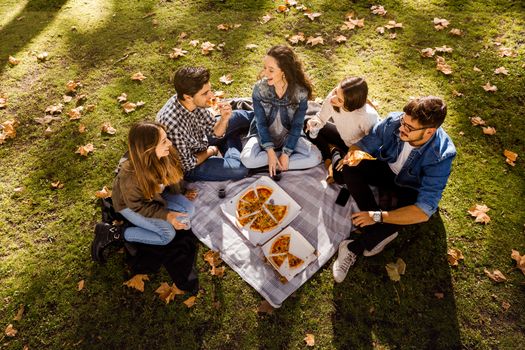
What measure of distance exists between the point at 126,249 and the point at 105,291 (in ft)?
1.82

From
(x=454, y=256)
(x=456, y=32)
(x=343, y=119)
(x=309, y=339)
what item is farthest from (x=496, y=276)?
(x=456, y=32)

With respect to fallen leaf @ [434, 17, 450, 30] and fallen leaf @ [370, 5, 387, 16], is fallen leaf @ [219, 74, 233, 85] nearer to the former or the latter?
fallen leaf @ [370, 5, 387, 16]

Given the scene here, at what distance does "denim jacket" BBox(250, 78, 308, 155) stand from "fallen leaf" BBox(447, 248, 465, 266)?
247 cm

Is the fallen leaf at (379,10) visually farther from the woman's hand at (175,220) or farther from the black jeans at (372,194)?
the woman's hand at (175,220)

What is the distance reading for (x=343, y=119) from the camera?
185 inches

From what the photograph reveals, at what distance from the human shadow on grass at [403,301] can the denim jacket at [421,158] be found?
80 cm

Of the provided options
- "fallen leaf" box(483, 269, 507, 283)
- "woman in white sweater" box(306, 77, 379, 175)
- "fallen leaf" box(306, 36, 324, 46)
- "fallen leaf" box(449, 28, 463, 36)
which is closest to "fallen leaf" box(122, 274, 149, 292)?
"woman in white sweater" box(306, 77, 379, 175)

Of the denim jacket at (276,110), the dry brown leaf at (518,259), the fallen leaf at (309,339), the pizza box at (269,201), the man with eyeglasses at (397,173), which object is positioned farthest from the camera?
the denim jacket at (276,110)

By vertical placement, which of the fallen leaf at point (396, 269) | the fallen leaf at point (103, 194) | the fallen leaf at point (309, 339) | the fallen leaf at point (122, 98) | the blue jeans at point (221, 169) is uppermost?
the fallen leaf at point (122, 98)

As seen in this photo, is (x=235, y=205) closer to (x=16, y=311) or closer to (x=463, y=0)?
(x=16, y=311)

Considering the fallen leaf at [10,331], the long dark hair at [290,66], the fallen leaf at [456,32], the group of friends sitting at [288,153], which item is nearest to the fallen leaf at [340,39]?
the fallen leaf at [456,32]

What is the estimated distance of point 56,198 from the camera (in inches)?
202

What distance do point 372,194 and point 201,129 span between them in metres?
2.51

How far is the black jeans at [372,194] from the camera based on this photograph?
13.3ft
